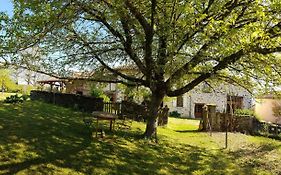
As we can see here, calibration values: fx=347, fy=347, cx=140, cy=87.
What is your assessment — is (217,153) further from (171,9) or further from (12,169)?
(12,169)

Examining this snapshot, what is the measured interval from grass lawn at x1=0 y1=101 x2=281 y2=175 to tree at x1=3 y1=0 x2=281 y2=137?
7.99 feet

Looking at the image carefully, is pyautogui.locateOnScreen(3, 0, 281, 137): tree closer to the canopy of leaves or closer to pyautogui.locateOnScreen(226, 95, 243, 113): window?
the canopy of leaves

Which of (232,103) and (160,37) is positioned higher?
(160,37)

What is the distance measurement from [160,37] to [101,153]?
191 inches

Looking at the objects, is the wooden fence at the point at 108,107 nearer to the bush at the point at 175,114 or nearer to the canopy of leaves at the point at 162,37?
the canopy of leaves at the point at 162,37

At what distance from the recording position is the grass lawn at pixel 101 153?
10.3 metres

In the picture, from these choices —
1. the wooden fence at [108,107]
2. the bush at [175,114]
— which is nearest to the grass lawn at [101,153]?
the wooden fence at [108,107]

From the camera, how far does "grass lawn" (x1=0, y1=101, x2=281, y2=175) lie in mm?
10281

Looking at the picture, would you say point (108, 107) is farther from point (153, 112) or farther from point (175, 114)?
point (175, 114)

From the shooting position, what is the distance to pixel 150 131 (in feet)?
53.7

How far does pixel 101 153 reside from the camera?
1215 cm

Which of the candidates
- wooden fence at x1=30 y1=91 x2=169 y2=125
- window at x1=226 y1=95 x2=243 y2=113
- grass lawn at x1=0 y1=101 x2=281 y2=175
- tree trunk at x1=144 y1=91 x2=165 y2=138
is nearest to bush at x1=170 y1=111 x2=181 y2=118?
window at x1=226 y1=95 x2=243 y2=113

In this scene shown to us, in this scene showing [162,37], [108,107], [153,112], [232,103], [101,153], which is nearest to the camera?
[101,153]

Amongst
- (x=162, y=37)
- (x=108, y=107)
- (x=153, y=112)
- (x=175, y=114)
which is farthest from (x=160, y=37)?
(x=175, y=114)
